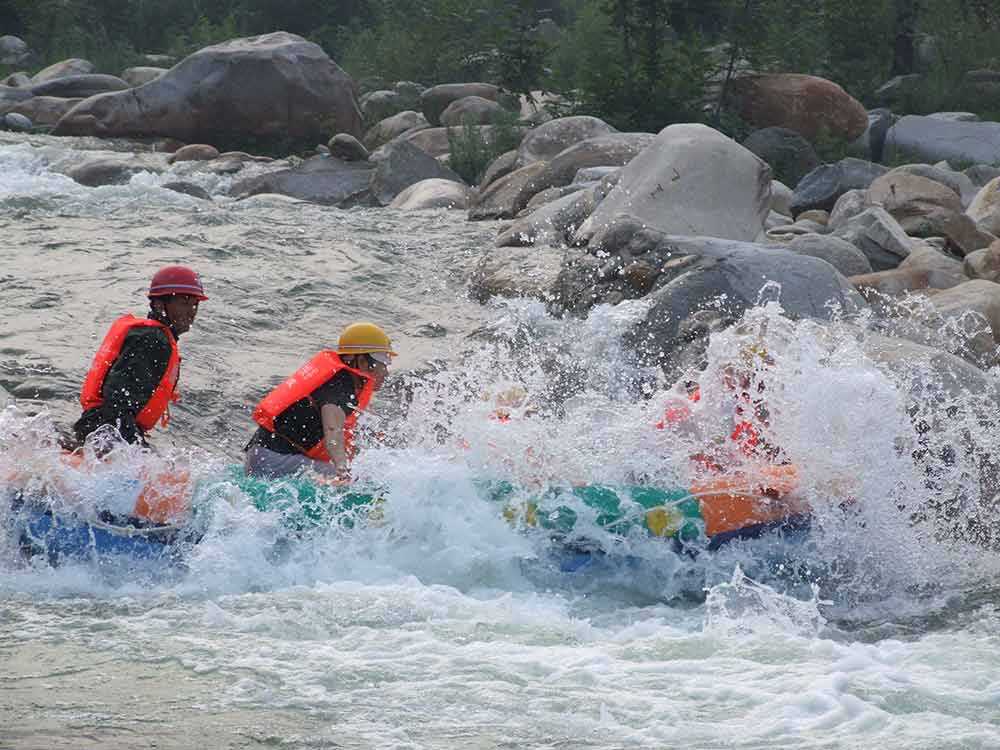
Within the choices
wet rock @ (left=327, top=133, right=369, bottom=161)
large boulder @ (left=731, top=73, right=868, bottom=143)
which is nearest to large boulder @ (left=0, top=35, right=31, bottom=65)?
wet rock @ (left=327, top=133, right=369, bottom=161)

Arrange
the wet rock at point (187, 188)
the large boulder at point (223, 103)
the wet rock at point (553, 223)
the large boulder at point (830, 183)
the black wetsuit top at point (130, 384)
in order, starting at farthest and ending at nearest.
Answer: the large boulder at point (223, 103), the wet rock at point (187, 188), the large boulder at point (830, 183), the wet rock at point (553, 223), the black wetsuit top at point (130, 384)

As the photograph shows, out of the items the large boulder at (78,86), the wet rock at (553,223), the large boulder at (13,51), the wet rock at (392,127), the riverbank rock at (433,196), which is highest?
the large boulder at (13,51)

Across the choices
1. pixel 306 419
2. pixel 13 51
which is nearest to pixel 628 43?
pixel 306 419

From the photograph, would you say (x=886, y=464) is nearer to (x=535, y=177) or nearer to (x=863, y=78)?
(x=535, y=177)

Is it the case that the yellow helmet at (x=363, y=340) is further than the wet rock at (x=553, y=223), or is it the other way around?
the wet rock at (x=553, y=223)

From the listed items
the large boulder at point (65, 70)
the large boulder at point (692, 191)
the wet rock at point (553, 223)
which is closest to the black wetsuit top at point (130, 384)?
the large boulder at point (692, 191)

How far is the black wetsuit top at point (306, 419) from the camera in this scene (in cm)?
702

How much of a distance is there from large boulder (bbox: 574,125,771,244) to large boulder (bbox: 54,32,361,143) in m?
8.85

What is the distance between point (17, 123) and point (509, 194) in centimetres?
940

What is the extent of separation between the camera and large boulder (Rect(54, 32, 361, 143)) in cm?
2016

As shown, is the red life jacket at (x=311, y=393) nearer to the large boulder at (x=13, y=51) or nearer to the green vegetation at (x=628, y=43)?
the green vegetation at (x=628, y=43)

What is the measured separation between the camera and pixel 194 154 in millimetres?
19172

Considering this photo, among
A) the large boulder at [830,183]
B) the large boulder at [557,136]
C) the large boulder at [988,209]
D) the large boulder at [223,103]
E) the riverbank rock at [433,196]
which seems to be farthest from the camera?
the large boulder at [223,103]

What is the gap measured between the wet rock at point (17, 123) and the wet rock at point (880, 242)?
13213 mm
